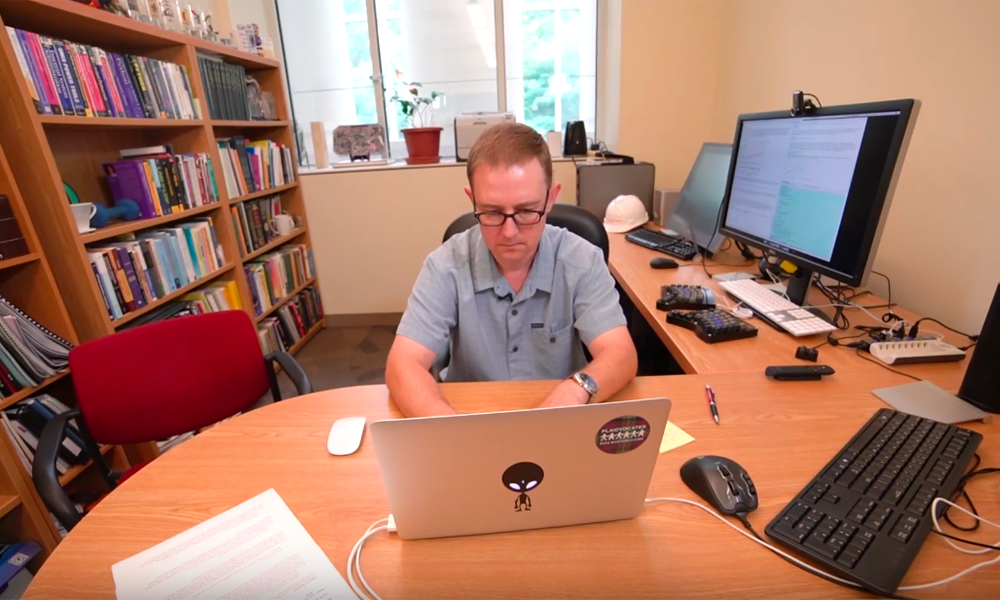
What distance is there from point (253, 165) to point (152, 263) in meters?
0.97

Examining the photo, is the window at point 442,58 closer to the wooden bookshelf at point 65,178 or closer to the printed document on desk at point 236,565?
the wooden bookshelf at point 65,178

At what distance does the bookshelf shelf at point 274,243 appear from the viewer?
270 centimetres

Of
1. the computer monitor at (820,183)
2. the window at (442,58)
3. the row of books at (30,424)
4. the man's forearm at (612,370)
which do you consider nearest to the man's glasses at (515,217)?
the man's forearm at (612,370)

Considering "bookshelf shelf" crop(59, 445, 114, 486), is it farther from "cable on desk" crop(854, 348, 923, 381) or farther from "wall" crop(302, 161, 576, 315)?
"cable on desk" crop(854, 348, 923, 381)

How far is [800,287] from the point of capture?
4.58ft

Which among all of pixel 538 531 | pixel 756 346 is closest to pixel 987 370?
pixel 756 346

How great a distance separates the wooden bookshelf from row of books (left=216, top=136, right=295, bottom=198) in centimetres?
14

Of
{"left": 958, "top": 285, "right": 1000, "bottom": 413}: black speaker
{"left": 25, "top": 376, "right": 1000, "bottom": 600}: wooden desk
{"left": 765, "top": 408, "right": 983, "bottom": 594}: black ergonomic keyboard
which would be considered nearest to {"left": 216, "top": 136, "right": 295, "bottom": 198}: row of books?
{"left": 25, "top": 376, "right": 1000, "bottom": 600}: wooden desk

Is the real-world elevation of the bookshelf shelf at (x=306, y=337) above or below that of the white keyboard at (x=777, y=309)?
below

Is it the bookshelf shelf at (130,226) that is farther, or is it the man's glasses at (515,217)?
the bookshelf shelf at (130,226)

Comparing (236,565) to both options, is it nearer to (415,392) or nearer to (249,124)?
(415,392)

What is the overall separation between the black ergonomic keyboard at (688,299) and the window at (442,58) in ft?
7.95

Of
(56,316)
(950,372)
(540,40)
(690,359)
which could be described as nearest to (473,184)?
(690,359)

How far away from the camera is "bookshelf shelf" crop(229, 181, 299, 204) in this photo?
8.43ft
